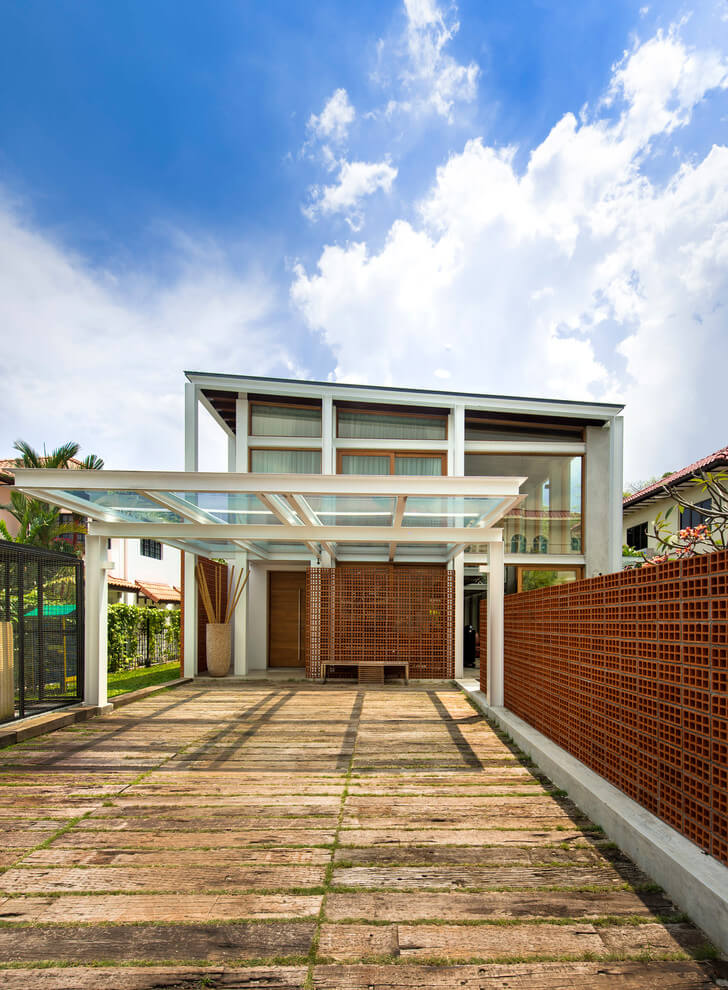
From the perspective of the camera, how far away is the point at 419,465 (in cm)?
1270

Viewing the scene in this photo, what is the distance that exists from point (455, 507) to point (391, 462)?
5264 mm

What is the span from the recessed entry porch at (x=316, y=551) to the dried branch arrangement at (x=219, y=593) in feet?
0.63

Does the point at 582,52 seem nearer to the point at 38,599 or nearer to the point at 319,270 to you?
the point at 319,270

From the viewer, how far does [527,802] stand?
14.9ft

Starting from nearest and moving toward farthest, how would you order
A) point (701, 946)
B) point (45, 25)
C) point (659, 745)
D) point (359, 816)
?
1. point (701, 946)
2. point (659, 745)
3. point (359, 816)
4. point (45, 25)

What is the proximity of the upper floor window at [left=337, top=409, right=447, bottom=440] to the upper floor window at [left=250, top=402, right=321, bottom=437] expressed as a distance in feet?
1.84

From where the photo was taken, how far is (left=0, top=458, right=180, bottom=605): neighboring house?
2042 cm

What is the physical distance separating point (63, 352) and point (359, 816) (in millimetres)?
22126

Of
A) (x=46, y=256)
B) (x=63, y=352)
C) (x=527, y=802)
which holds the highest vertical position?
(x=46, y=256)

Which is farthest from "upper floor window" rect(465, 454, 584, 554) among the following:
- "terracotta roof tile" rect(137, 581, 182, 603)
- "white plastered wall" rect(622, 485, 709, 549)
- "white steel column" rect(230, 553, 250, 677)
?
"terracotta roof tile" rect(137, 581, 182, 603)

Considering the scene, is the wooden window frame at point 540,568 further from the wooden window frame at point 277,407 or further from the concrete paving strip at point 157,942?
the concrete paving strip at point 157,942

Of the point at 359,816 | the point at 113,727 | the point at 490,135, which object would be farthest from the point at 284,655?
the point at 490,135

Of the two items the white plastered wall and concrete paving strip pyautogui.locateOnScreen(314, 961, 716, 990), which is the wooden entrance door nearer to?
the white plastered wall

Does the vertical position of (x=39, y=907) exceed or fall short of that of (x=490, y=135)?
it falls short
